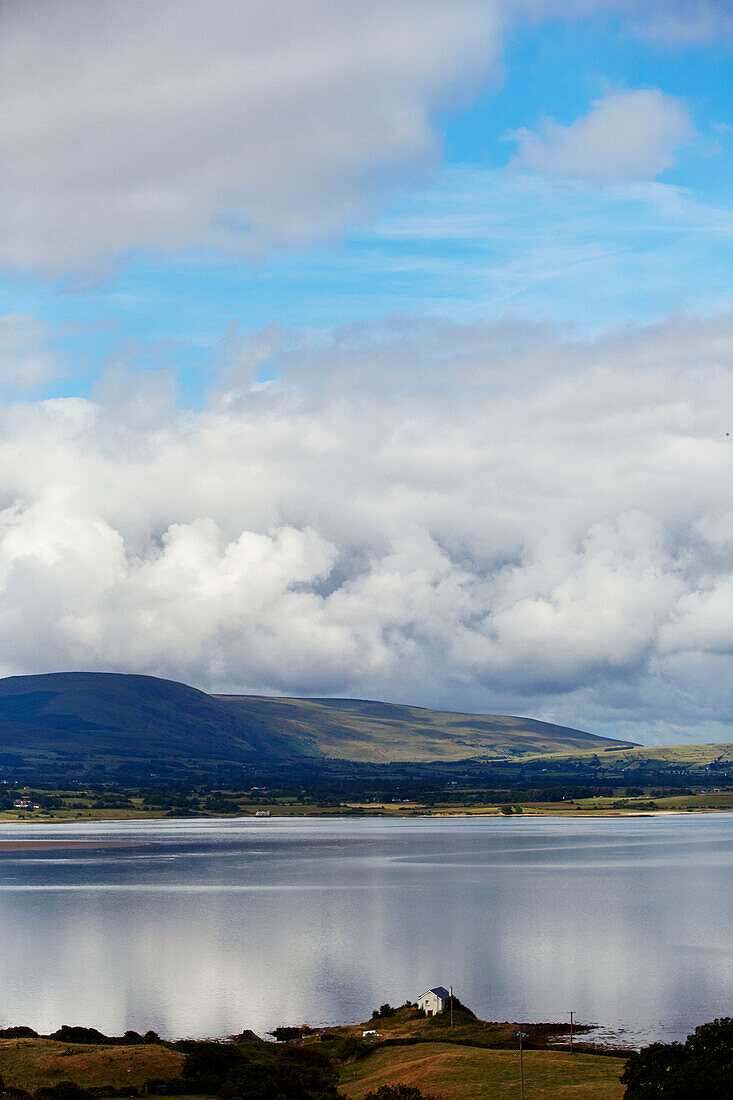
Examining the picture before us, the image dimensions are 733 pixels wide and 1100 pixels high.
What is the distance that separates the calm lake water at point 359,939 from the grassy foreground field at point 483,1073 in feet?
34.0

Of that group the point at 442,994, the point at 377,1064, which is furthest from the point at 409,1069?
the point at 442,994

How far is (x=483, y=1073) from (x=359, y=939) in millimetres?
45294

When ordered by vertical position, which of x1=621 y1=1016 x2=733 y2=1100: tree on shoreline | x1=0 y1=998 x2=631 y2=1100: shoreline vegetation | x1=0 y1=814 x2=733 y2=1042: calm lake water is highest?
x1=621 y1=1016 x2=733 y2=1100: tree on shoreline

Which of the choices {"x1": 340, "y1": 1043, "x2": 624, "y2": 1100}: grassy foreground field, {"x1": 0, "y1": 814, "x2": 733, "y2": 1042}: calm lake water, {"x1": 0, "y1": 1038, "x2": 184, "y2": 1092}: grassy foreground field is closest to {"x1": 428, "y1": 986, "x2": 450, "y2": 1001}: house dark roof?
{"x1": 0, "y1": 814, "x2": 733, "y2": 1042}: calm lake water

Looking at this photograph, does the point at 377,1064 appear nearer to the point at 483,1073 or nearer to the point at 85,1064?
the point at 483,1073

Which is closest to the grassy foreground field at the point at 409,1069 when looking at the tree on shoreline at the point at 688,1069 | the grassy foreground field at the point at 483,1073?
the grassy foreground field at the point at 483,1073

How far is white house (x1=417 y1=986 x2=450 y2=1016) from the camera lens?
60125 mm

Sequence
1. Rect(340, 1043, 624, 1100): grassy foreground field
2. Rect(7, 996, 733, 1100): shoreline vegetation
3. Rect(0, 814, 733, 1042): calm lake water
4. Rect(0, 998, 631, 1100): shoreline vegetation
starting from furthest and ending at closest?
Rect(0, 814, 733, 1042): calm lake water → Rect(0, 998, 631, 1100): shoreline vegetation → Rect(340, 1043, 624, 1100): grassy foreground field → Rect(7, 996, 733, 1100): shoreline vegetation

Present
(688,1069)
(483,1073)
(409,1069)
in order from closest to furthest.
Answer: (688,1069) < (483,1073) < (409,1069)

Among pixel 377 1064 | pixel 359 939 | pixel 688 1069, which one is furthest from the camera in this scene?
pixel 359 939

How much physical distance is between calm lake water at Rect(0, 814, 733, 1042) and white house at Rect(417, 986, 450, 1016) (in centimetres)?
484

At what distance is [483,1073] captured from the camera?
46844 mm

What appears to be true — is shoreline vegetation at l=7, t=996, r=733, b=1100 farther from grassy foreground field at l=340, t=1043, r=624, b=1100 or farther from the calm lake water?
the calm lake water

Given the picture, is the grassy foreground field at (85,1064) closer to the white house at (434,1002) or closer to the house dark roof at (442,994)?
the white house at (434,1002)
